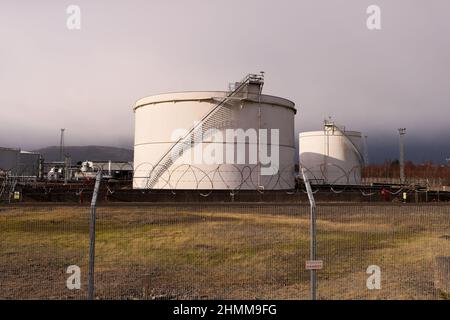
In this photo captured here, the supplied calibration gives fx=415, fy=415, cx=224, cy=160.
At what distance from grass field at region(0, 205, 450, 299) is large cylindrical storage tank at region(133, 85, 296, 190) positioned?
45.6 ft

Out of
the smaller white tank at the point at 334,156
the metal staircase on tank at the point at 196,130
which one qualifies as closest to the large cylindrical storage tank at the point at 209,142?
the metal staircase on tank at the point at 196,130

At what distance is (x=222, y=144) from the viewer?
32.5 meters

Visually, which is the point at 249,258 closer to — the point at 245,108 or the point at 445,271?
the point at 445,271

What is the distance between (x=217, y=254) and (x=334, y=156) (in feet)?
149

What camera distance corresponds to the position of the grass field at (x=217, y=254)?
8109mm

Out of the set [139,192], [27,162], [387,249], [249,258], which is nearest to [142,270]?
[249,258]

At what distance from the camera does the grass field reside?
8.11 meters

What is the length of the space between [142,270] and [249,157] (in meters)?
24.1

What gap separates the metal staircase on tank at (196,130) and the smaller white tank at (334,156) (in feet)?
72.1

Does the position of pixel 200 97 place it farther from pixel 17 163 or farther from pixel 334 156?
pixel 17 163

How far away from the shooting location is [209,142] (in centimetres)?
3241

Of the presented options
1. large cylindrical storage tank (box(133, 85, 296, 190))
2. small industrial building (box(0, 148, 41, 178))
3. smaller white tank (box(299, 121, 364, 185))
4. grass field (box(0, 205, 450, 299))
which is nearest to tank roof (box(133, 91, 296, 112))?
large cylindrical storage tank (box(133, 85, 296, 190))
